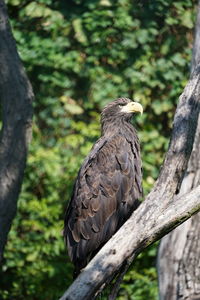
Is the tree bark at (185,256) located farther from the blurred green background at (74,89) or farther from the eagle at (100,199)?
the blurred green background at (74,89)

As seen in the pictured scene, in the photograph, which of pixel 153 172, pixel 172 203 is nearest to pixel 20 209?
pixel 153 172

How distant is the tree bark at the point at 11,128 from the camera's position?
6.09 m

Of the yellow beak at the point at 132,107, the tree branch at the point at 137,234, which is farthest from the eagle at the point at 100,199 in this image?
the tree branch at the point at 137,234

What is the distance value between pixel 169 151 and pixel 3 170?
168 cm

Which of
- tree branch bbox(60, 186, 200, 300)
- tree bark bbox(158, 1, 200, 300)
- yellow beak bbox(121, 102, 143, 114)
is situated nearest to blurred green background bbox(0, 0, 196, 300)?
tree bark bbox(158, 1, 200, 300)

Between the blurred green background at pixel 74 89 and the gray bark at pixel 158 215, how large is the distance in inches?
131

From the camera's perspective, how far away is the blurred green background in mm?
8430

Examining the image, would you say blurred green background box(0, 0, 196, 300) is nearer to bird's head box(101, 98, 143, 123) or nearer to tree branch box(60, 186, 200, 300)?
bird's head box(101, 98, 143, 123)

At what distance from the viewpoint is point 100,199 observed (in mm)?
6055

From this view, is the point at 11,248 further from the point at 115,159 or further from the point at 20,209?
the point at 115,159

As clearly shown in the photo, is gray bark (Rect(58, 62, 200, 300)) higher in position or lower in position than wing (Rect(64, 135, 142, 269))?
higher

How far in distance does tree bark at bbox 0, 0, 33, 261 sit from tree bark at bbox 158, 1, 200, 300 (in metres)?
1.38

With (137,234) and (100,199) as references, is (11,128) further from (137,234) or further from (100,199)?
(137,234)

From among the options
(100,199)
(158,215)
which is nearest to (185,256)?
(100,199)
